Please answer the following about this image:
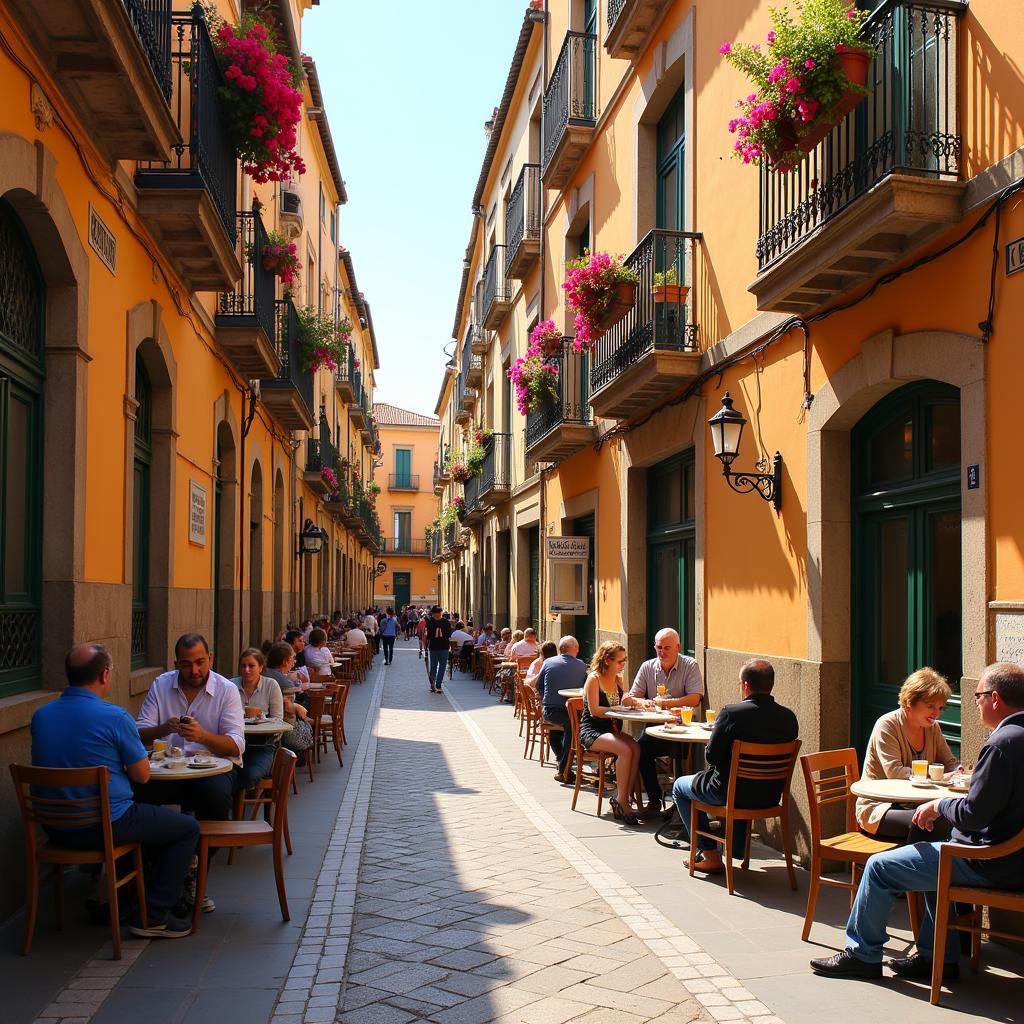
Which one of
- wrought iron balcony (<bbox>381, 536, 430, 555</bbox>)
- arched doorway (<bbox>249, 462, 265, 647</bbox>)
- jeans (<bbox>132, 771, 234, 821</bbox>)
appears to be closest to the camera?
jeans (<bbox>132, 771, 234, 821</bbox>)

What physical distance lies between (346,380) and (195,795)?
78.9ft

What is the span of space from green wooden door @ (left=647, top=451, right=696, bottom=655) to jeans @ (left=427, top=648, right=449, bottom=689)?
9813 mm

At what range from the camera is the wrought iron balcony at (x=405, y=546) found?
2498 inches

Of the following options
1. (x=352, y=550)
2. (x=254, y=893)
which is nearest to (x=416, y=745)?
(x=254, y=893)

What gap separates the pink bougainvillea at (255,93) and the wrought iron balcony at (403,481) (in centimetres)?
5486

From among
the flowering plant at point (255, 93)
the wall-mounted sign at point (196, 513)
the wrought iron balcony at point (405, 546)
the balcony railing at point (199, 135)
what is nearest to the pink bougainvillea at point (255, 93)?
the flowering plant at point (255, 93)

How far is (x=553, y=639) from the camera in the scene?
1706 cm

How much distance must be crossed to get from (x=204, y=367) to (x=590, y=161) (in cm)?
652

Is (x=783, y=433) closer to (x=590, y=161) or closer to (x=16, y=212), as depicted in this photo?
(x=16, y=212)

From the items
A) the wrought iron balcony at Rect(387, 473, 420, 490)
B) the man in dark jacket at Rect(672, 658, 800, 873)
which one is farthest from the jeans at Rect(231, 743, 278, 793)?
the wrought iron balcony at Rect(387, 473, 420, 490)

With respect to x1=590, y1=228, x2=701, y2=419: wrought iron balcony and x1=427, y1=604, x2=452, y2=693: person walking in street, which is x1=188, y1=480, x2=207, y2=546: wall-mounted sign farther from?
x1=427, y1=604, x2=452, y2=693: person walking in street

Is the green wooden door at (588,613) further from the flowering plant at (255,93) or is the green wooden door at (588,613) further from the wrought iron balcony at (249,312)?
the flowering plant at (255,93)

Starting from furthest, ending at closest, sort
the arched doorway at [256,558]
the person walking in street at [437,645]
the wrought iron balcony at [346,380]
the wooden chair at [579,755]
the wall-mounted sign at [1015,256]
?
the wrought iron balcony at [346,380] → the person walking in street at [437,645] → the arched doorway at [256,558] → the wooden chair at [579,755] → the wall-mounted sign at [1015,256]

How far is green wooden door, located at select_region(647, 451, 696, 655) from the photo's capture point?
11.0 m
